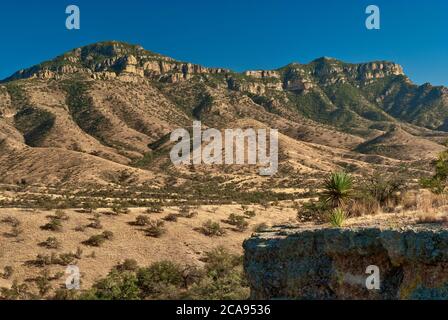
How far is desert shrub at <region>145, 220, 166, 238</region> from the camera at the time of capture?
2873cm

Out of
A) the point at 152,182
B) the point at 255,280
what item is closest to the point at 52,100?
the point at 152,182

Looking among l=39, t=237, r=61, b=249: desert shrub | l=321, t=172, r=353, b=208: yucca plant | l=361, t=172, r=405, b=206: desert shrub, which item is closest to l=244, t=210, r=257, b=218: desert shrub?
l=361, t=172, r=405, b=206: desert shrub

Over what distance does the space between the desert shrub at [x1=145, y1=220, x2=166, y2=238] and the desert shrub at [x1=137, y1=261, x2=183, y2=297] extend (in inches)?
248

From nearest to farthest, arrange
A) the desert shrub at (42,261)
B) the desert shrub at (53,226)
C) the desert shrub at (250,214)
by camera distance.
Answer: the desert shrub at (42,261)
the desert shrub at (53,226)
the desert shrub at (250,214)

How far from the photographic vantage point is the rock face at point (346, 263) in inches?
280

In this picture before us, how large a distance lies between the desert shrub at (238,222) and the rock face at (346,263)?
924 inches

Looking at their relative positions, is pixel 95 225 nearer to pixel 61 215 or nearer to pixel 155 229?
pixel 61 215

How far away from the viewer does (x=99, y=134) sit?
116062 millimetres

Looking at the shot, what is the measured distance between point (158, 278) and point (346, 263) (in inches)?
557

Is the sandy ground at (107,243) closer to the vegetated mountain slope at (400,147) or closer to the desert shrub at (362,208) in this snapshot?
the desert shrub at (362,208)

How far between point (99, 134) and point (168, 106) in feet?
124

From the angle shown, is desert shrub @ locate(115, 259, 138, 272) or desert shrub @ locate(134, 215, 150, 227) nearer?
desert shrub @ locate(115, 259, 138, 272)

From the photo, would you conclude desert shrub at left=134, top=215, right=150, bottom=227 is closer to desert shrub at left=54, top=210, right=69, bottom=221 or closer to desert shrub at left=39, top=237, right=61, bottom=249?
desert shrub at left=54, top=210, right=69, bottom=221

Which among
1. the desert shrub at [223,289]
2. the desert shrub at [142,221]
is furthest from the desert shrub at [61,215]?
the desert shrub at [223,289]
